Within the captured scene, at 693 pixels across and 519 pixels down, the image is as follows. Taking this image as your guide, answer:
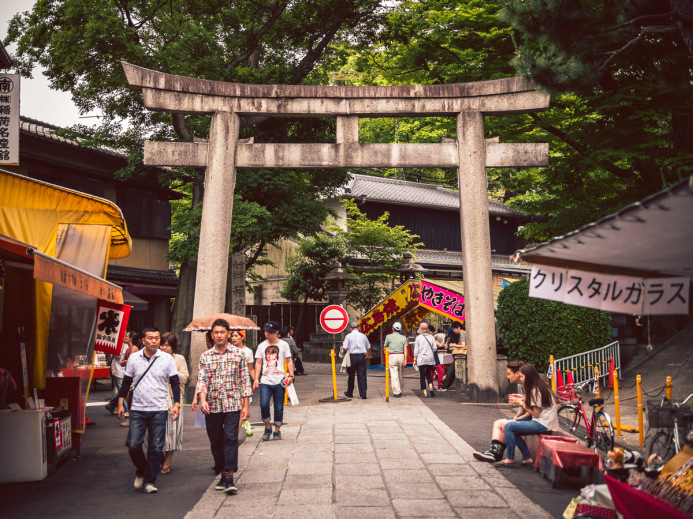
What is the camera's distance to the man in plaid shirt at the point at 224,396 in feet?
23.7

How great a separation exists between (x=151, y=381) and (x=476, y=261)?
8994 millimetres

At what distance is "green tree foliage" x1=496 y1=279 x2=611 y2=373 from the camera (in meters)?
16.3

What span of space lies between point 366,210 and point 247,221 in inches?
582

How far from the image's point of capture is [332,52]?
72.9ft

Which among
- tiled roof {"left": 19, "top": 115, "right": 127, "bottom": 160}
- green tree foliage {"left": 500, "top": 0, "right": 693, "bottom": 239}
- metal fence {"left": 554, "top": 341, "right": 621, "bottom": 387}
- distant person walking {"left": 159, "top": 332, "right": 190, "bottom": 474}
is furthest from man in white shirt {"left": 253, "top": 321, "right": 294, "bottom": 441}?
tiled roof {"left": 19, "top": 115, "right": 127, "bottom": 160}

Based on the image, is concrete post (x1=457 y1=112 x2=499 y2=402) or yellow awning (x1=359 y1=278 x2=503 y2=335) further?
yellow awning (x1=359 y1=278 x2=503 y2=335)

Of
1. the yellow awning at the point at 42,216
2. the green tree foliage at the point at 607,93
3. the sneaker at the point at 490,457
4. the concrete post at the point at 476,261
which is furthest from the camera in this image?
the concrete post at the point at 476,261

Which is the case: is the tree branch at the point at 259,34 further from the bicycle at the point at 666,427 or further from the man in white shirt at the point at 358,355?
the bicycle at the point at 666,427

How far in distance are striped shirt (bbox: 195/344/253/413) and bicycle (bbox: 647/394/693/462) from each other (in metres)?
4.58

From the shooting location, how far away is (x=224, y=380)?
7469 mm

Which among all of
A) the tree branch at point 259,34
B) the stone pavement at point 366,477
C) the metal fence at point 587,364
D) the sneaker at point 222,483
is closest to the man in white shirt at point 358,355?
the stone pavement at point 366,477

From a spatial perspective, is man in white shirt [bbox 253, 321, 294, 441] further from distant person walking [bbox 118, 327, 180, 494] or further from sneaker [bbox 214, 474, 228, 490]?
sneaker [bbox 214, 474, 228, 490]

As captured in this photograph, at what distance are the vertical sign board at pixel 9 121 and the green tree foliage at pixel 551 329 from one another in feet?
38.8

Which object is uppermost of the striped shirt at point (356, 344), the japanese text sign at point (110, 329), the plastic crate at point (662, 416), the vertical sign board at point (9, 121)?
the vertical sign board at point (9, 121)
